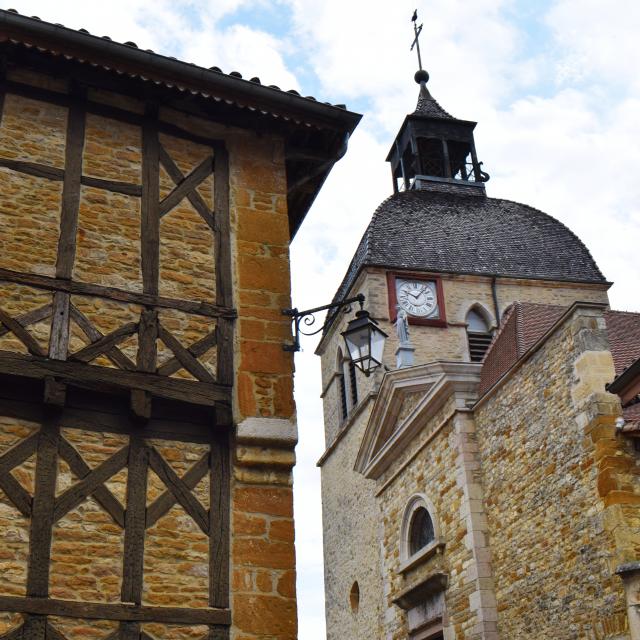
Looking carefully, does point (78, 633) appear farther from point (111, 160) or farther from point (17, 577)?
point (111, 160)

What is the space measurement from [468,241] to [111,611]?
18.7m

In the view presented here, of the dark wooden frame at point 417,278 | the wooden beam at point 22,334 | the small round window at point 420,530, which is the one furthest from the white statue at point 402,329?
the wooden beam at point 22,334

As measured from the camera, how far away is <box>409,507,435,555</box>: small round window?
14.0 metres

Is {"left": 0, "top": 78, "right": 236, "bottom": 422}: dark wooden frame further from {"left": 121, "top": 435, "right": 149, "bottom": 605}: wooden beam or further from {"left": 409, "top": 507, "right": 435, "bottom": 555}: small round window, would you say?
{"left": 409, "top": 507, "right": 435, "bottom": 555}: small round window

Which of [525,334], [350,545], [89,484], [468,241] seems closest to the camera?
[89,484]

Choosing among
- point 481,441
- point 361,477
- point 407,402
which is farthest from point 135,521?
point 361,477

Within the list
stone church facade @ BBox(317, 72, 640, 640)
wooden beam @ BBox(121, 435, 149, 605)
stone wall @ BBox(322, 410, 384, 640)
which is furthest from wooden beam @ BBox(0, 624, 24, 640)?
stone wall @ BBox(322, 410, 384, 640)

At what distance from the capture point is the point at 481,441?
39.8 ft

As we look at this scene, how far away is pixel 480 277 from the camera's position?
21594 millimetres

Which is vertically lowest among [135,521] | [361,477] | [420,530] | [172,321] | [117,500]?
[135,521]

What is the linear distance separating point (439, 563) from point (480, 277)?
10164mm

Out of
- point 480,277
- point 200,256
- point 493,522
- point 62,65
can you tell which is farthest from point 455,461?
point 480,277

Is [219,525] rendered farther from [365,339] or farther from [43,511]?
[365,339]

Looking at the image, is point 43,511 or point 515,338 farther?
point 515,338
